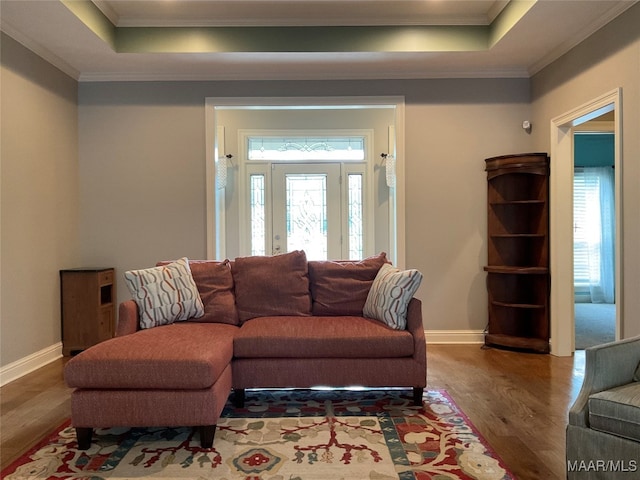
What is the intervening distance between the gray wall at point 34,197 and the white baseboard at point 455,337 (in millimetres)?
3433

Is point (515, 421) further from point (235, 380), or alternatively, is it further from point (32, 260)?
point (32, 260)

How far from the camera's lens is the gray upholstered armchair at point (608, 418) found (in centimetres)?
162

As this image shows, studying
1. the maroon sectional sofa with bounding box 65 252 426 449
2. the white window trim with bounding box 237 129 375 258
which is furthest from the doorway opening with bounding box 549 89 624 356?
the white window trim with bounding box 237 129 375 258

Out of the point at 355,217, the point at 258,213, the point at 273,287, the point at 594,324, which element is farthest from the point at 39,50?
the point at 594,324

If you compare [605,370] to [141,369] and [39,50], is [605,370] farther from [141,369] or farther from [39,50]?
[39,50]

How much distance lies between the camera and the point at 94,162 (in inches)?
171

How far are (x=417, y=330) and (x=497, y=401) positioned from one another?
700mm

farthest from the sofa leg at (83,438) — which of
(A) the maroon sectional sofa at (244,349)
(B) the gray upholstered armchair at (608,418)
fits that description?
(B) the gray upholstered armchair at (608,418)

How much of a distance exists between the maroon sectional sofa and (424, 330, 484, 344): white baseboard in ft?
4.76

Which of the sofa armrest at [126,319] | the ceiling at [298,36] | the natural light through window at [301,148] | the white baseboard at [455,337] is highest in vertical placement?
the ceiling at [298,36]

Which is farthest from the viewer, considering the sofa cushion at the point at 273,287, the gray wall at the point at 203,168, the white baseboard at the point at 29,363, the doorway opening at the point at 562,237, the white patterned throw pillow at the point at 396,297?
the gray wall at the point at 203,168

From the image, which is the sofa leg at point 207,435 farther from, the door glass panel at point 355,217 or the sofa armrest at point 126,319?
the door glass panel at point 355,217

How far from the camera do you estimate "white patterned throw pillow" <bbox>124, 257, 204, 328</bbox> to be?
2.82 meters

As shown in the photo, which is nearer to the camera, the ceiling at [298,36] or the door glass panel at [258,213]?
the ceiling at [298,36]
